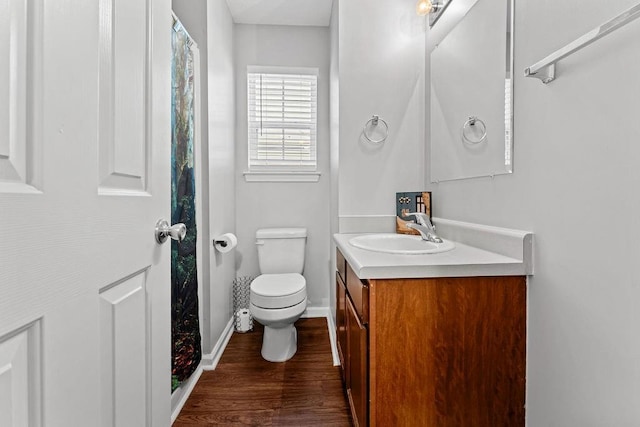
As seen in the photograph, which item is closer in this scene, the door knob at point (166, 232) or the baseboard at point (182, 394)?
the door knob at point (166, 232)

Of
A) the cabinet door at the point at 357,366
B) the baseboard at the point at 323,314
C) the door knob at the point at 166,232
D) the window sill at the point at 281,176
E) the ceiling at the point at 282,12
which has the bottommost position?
the baseboard at the point at 323,314

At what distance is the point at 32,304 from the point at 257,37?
2565mm

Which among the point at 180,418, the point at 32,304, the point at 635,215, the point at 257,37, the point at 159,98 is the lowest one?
the point at 180,418

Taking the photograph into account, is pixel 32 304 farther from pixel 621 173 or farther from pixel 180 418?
pixel 180 418

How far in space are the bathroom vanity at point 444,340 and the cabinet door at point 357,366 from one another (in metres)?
0.01

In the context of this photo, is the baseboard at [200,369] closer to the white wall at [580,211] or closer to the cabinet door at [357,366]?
the cabinet door at [357,366]

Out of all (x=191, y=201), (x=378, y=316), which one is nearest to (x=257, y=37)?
(x=191, y=201)

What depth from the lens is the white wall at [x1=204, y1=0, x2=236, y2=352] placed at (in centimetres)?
188

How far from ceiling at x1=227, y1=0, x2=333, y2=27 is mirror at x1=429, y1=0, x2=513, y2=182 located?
3.42ft

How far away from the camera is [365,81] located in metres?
1.81

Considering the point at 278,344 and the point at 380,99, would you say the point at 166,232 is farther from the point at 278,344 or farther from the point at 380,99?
the point at 380,99

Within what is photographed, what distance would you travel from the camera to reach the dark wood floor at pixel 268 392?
1441mm

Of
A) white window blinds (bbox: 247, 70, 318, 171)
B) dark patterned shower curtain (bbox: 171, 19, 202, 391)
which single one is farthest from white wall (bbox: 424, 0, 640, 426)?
white window blinds (bbox: 247, 70, 318, 171)

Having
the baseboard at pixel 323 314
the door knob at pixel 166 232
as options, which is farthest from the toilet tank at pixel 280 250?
the door knob at pixel 166 232
